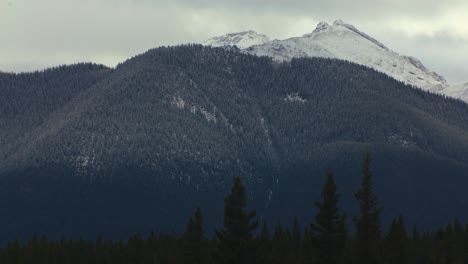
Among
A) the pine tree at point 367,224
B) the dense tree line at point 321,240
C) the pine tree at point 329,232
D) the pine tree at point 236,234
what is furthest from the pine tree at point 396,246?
the pine tree at point 236,234

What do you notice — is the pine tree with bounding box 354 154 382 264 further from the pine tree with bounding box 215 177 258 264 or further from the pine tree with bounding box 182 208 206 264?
the pine tree with bounding box 182 208 206 264

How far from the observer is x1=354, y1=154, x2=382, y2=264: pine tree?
11400 centimetres

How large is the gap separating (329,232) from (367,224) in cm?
1957

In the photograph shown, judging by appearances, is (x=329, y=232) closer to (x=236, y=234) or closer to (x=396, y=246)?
(x=236, y=234)

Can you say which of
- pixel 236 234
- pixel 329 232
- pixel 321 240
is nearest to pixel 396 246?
pixel 329 232

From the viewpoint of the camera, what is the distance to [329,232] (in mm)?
97750

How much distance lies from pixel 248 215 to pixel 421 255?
102m

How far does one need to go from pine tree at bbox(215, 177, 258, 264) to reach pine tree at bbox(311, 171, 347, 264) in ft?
27.4

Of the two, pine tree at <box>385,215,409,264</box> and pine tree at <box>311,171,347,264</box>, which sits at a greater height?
pine tree at <box>385,215,409,264</box>

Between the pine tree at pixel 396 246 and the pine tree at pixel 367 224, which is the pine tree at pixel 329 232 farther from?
the pine tree at pixel 396 246

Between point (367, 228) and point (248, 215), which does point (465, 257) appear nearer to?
point (367, 228)

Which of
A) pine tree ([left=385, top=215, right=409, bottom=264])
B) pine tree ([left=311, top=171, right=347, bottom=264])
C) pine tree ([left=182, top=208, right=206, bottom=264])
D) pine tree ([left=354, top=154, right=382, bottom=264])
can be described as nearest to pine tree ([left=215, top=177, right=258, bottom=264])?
pine tree ([left=311, top=171, right=347, bottom=264])

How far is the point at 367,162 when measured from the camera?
11131cm

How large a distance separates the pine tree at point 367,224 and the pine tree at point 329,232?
1480cm
